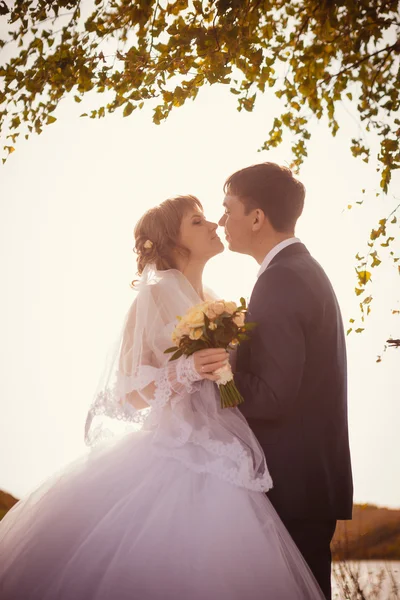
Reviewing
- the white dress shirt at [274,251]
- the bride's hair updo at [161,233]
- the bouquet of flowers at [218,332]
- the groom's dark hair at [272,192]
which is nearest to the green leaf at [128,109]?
the groom's dark hair at [272,192]

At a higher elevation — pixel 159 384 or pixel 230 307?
pixel 230 307

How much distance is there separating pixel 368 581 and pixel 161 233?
3.40 m

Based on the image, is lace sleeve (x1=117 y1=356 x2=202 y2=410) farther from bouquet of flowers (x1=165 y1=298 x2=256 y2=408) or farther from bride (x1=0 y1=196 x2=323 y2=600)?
bouquet of flowers (x1=165 y1=298 x2=256 y2=408)

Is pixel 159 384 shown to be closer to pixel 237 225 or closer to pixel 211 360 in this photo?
pixel 211 360

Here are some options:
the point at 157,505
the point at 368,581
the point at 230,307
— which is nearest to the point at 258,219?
the point at 230,307

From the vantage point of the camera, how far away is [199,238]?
14.9 ft

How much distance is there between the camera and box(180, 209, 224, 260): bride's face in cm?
453

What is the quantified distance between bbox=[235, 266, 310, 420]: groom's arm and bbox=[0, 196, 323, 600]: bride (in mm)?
217

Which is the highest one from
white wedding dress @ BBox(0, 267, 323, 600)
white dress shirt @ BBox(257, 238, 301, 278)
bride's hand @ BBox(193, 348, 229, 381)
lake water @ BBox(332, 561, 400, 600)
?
white dress shirt @ BBox(257, 238, 301, 278)

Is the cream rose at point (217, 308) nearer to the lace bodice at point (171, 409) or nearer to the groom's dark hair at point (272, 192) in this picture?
the lace bodice at point (171, 409)

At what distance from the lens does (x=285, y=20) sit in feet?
11.4

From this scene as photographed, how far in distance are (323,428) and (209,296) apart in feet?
6.25

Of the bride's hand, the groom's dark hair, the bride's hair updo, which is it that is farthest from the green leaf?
the bride's hand

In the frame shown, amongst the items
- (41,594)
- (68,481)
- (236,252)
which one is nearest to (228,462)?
(68,481)
